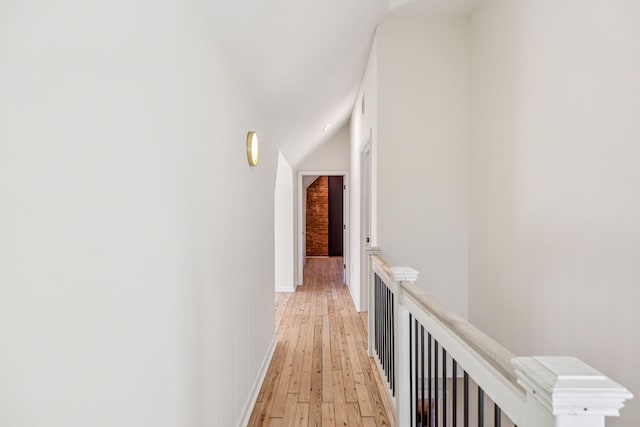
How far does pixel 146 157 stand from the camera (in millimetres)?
1067

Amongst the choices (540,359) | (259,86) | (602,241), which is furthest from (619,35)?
(259,86)

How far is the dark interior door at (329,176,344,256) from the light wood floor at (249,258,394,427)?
558cm

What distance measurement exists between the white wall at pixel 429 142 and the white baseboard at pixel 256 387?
1.38 m

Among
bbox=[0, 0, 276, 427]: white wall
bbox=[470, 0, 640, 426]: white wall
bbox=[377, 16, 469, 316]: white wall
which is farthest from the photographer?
bbox=[377, 16, 469, 316]: white wall

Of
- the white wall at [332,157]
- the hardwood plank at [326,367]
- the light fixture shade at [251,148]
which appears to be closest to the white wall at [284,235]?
the white wall at [332,157]

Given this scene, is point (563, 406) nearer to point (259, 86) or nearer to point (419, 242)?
point (259, 86)

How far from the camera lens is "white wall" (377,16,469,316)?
3.29m

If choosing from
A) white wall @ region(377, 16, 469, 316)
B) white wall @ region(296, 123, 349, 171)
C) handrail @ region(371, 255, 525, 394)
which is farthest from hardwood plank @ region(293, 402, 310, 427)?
white wall @ region(296, 123, 349, 171)

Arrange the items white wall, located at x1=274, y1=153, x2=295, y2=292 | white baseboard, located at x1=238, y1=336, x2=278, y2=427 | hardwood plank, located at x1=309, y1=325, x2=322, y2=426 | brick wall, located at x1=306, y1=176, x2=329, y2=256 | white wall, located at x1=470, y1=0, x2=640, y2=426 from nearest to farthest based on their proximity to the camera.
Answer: white wall, located at x1=470, y1=0, x2=640, y2=426
white baseboard, located at x1=238, y1=336, x2=278, y2=427
hardwood plank, located at x1=309, y1=325, x2=322, y2=426
white wall, located at x1=274, y1=153, x2=295, y2=292
brick wall, located at x1=306, y1=176, x2=329, y2=256

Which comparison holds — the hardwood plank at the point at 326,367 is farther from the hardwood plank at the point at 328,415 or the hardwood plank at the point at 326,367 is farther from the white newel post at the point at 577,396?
the white newel post at the point at 577,396

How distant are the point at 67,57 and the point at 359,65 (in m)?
3.48

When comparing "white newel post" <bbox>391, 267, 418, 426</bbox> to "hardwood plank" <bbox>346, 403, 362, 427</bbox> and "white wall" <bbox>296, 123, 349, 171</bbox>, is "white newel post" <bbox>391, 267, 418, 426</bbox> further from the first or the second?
"white wall" <bbox>296, 123, 349, 171</bbox>

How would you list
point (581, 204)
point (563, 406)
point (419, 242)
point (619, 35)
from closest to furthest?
point (563, 406) < point (619, 35) < point (581, 204) < point (419, 242)

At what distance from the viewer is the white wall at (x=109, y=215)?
0.62 metres
